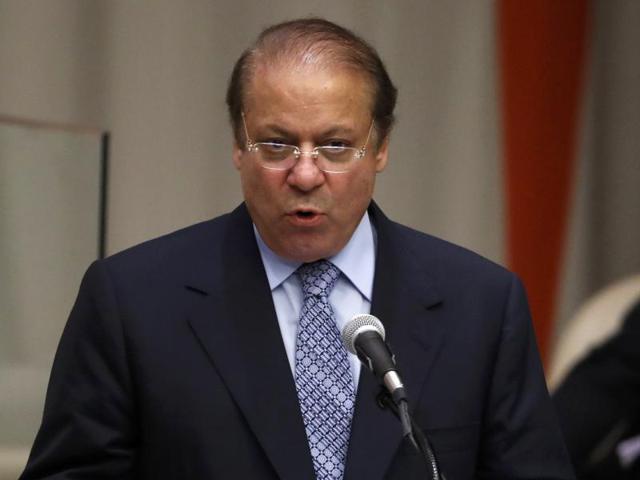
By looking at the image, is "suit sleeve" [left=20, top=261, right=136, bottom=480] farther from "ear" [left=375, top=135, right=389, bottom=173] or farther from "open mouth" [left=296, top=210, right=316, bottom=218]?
"ear" [left=375, top=135, right=389, bottom=173]

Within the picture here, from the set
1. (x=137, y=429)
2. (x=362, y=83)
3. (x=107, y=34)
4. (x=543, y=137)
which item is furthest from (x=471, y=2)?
(x=137, y=429)

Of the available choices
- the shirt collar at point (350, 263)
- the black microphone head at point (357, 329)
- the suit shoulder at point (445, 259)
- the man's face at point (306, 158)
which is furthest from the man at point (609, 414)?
the black microphone head at point (357, 329)

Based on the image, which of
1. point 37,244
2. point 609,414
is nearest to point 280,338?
point 609,414

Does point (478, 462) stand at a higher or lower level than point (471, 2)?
lower

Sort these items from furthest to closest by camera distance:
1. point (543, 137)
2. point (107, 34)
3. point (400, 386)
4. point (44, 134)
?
point (543, 137) → point (107, 34) → point (44, 134) → point (400, 386)

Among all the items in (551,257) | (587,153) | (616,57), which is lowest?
(551,257)

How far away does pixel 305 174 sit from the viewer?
6.49 feet

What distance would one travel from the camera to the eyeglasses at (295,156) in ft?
6.56

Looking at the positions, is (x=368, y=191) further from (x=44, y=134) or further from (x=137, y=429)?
(x=44, y=134)

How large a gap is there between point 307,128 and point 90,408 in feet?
1.71

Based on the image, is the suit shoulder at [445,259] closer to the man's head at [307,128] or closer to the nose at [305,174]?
the man's head at [307,128]

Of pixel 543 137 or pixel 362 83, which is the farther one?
pixel 543 137

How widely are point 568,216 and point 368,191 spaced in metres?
2.76

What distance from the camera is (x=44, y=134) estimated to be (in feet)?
10.6
